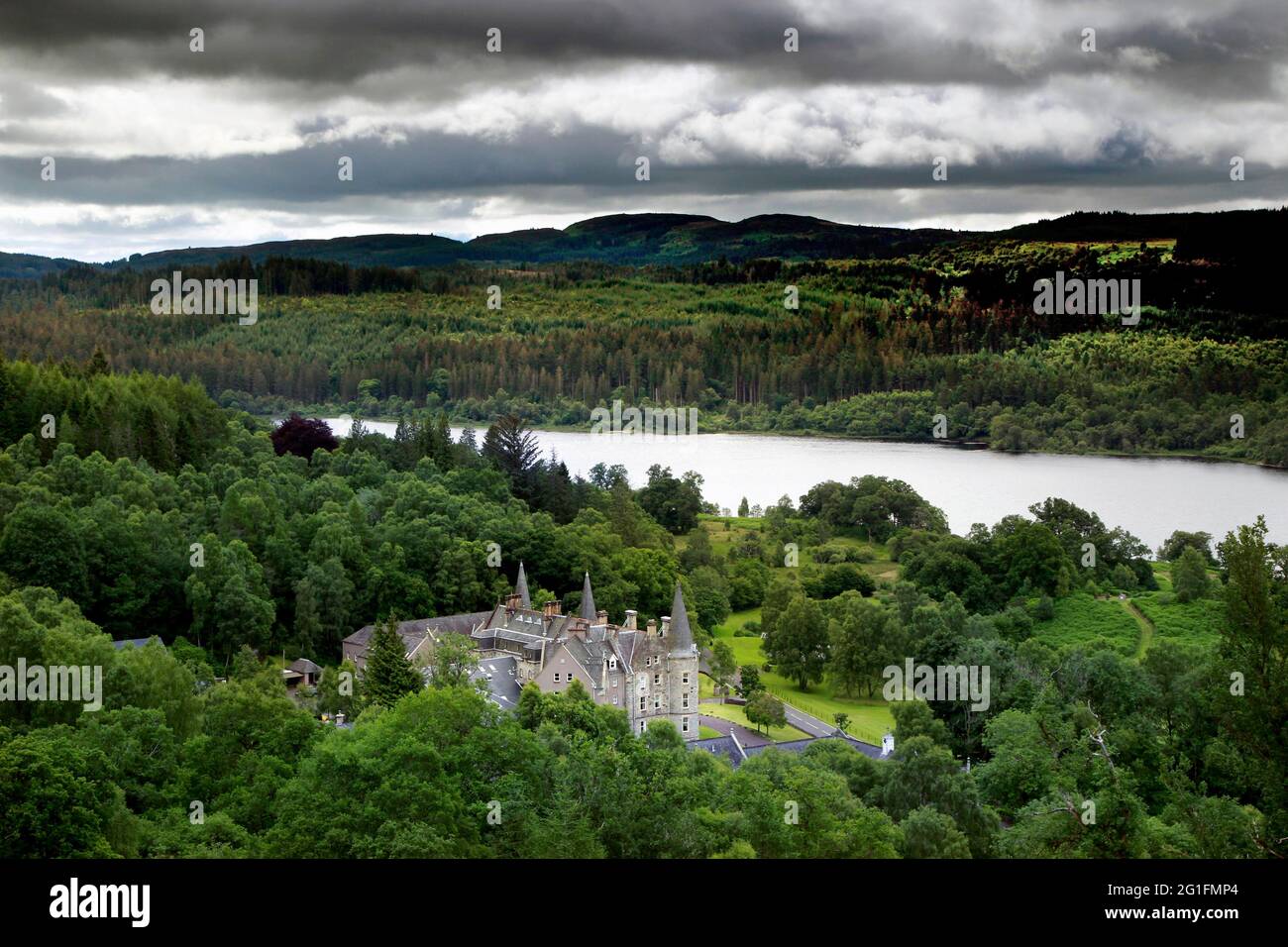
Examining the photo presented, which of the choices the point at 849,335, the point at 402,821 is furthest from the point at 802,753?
A: the point at 849,335

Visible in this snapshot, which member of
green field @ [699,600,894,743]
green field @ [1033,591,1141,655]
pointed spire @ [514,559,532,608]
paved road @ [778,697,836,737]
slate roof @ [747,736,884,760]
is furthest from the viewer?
green field @ [1033,591,1141,655]

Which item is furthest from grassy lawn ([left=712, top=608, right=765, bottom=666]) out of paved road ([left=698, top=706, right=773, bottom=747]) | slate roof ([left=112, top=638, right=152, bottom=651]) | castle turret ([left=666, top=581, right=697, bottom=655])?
slate roof ([left=112, top=638, right=152, bottom=651])

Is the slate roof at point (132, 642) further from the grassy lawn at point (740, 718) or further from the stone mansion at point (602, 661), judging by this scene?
the grassy lawn at point (740, 718)

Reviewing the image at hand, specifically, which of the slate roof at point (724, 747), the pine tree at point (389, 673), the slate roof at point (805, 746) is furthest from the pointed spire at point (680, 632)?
the pine tree at point (389, 673)

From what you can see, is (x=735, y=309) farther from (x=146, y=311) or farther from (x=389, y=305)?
(x=146, y=311)

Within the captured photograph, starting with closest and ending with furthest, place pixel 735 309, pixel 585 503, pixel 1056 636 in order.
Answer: pixel 1056 636
pixel 585 503
pixel 735 309

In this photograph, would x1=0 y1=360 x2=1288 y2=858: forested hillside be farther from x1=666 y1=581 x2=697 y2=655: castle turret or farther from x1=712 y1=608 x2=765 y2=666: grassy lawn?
x1=666 y1=581 x2=697 y2=655: castle turret
